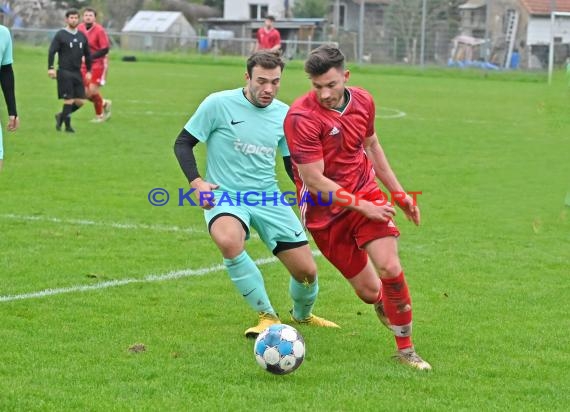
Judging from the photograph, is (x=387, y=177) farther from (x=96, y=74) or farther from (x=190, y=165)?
(x=96, y=74)

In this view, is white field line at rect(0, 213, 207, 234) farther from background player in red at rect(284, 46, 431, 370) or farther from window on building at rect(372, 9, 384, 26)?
Answer: window on building at rect(372, 9, 384, 26)

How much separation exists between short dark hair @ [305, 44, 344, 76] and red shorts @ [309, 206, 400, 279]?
85 cm

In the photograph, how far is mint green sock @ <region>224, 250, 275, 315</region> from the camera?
6797mm

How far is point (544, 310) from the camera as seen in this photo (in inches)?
300

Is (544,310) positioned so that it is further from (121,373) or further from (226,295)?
(121,373)

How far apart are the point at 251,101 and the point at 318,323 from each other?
4.97 feet

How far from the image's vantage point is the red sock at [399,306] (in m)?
6.14

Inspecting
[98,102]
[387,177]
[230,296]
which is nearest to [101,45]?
[98,102]

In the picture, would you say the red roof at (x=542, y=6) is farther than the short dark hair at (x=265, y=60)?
Yes

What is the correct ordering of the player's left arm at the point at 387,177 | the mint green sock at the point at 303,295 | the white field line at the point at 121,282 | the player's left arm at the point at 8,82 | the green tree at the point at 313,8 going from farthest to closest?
the green tree at the point at 313,8
the player's left arm at the point at 8,82
the white field line at the point at 121,282
the mint green sock at the point at 303,295
the player's left arm at the point at 387,177

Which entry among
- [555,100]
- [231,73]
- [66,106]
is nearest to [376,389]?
[66,106]

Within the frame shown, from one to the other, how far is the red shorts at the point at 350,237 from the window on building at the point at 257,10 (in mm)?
73122

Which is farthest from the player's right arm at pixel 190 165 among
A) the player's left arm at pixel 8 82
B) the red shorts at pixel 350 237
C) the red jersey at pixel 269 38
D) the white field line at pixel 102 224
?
the red jersey at pixel 269 38

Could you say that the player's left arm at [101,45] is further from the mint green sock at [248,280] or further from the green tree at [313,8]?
the green tree at [313,8]
